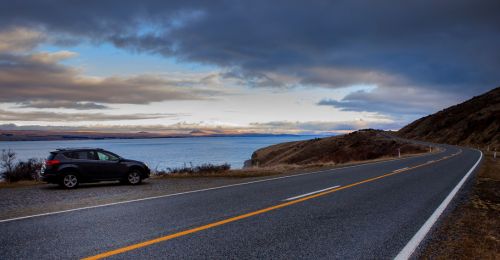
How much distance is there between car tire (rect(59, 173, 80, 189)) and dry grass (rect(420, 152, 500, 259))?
12274mm

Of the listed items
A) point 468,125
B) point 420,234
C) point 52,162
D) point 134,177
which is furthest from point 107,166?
point 468,125

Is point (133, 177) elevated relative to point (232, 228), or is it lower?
elevated

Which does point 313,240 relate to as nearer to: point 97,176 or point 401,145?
point 97,176

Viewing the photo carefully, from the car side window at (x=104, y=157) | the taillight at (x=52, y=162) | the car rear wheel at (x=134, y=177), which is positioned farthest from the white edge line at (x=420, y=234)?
the taillight at (x=52, y=162)

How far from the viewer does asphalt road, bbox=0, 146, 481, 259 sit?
5250 mm

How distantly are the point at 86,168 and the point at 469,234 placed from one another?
41.7 ft

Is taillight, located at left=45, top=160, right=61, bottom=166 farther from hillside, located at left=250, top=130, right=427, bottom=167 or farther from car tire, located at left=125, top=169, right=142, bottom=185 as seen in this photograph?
hillside, located at left=250, top=130, right=427, bottom=167

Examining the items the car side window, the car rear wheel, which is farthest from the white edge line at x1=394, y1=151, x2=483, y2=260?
the car side window

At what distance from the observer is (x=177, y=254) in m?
5.06

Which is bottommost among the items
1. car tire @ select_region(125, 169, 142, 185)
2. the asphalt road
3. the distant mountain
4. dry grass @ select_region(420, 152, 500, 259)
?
dry grass @ select_region(420, 152, 500, 259)

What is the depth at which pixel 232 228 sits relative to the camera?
656 centimetres

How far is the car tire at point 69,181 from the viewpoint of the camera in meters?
13.7

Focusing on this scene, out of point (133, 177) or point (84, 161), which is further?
point (133, 177)

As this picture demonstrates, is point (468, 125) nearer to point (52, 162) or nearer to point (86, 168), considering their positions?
point (86, 168)
